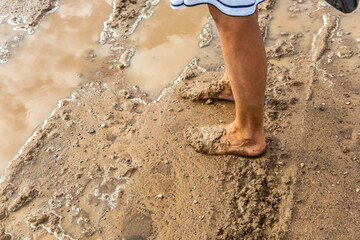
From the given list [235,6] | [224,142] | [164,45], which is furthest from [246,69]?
[164,45]

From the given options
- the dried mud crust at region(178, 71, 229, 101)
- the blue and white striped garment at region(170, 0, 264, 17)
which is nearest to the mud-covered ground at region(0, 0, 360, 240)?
the dried mud crust at region(178, 71, 229, 101)

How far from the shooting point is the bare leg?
148cm

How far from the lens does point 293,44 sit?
107 inches

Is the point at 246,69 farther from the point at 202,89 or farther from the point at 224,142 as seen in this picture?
the point at 202,89

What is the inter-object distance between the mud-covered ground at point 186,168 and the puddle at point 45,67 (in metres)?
0.14

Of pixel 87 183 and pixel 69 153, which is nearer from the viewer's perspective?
pixel 87 183

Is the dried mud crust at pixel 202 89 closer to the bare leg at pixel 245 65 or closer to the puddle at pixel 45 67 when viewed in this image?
the bare leg at pixel 245 65

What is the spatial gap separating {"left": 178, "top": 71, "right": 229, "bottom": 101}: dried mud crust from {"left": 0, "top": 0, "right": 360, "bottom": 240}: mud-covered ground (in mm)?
50

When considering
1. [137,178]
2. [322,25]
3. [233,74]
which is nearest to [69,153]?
[137,178]

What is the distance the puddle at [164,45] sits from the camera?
260 centimetres

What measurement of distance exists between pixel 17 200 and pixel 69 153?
41 cm

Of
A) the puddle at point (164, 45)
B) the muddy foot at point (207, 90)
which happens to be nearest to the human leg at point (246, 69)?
the muddy foot at point (207, 90)

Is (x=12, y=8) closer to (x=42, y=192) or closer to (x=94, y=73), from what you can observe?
(x=94, y=73)

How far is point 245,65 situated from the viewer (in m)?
1.57
